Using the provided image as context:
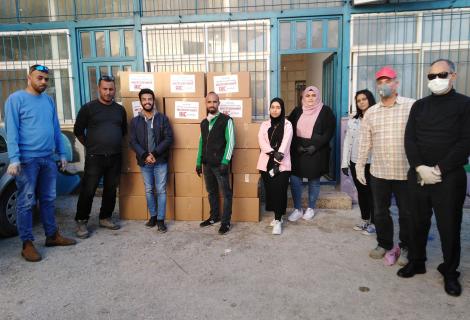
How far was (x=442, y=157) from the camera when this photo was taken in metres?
2.79

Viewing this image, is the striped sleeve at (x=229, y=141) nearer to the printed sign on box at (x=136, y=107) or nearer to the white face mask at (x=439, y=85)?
the printed sign on box at (x=136, y=107)

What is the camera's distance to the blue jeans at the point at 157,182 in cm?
438

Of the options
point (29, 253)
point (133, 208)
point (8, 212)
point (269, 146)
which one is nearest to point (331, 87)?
point (269, 146)

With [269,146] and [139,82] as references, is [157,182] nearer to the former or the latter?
[139,82]

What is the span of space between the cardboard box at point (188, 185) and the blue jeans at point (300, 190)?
4.22ft

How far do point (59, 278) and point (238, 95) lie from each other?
2.94 meters

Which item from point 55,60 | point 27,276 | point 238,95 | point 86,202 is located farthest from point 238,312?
point 55,60

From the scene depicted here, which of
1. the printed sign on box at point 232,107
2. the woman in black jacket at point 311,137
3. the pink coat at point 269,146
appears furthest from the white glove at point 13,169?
the woman in black jacket at point 311,137

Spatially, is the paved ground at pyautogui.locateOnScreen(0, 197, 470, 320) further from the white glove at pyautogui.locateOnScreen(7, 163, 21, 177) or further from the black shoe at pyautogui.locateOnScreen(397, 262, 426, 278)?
the white glove at pyautogui.locateOnScreen(7, 163, 21, 177)

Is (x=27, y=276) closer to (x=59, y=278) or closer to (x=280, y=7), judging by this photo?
(x=59, y=278)

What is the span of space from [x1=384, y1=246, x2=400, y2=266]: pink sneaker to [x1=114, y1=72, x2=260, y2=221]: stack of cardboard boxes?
1.74 metres

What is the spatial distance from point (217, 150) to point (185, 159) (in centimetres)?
67

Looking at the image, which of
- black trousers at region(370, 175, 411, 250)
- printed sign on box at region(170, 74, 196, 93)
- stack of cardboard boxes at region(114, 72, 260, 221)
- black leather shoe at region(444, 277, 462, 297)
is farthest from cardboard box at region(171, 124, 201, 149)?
black leather shoe at region(444, 277, 462, 297)

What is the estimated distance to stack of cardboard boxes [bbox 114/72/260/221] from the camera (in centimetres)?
459
